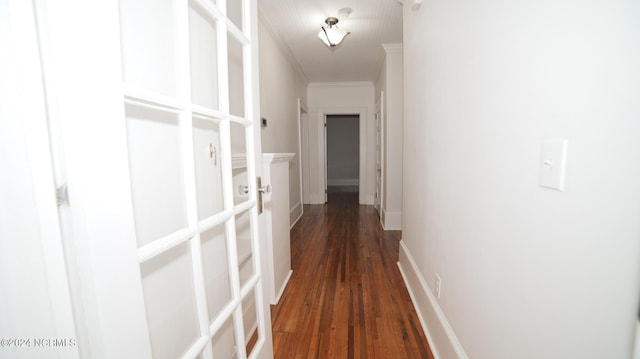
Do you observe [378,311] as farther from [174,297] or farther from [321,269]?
[174,297]

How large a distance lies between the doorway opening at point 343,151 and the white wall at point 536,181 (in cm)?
686

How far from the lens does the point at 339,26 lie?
9.80ft

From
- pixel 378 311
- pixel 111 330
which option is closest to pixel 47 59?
pixel 111 330

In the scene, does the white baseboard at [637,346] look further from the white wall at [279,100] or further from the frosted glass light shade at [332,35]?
the frosted glass light shade at [332,35]

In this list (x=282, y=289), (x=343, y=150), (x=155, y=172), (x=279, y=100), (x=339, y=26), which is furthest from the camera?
(x=343, y=150)

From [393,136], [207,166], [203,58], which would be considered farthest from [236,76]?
[393,136]

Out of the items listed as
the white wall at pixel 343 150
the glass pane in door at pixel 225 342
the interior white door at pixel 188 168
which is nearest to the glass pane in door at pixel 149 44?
the interior white door at pixel 188 168

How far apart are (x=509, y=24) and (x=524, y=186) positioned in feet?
1.64

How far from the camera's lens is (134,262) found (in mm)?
551

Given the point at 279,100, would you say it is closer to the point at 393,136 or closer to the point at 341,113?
the point at 393,136

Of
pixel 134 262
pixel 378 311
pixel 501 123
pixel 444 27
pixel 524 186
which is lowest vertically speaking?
pixel 378 311

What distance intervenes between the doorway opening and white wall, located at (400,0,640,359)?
270 inches

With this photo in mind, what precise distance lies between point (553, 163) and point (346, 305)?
164 centimetres

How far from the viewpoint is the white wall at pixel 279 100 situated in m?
2.78
